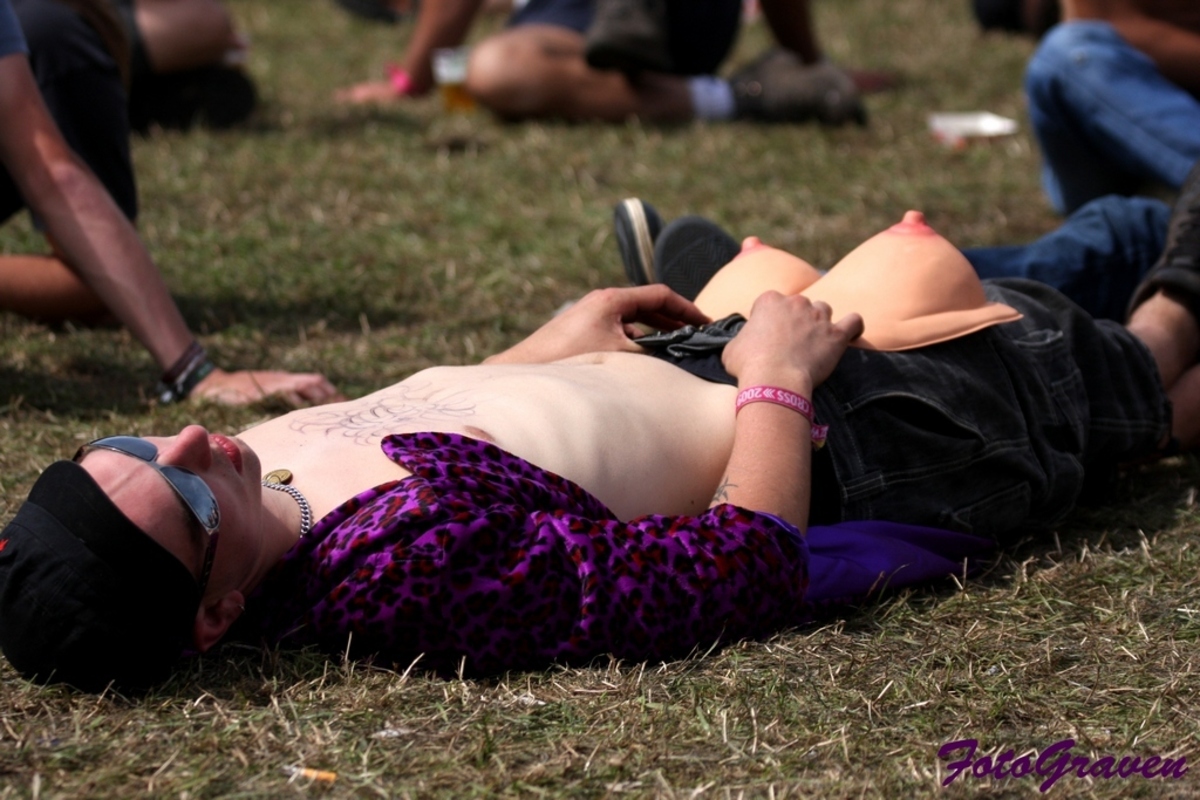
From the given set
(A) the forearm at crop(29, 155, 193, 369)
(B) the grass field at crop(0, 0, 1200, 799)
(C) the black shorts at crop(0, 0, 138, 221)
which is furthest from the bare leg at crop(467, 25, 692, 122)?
(A) the forearm at crop(29, 155, 193, 369)

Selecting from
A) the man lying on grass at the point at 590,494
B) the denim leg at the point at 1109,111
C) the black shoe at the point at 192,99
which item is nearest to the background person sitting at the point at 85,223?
the man lying on grass at the point at 590,494

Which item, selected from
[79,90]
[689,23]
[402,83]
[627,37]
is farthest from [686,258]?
[402,83]

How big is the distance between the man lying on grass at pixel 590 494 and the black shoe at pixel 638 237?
1.45 feet

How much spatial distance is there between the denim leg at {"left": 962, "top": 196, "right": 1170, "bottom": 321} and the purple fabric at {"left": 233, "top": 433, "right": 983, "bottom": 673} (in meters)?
1.48

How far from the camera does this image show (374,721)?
79.3 inches

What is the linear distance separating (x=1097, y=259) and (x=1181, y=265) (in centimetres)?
29

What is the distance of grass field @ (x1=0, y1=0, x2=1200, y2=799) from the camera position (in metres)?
1.89

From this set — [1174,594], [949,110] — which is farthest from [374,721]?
[949,110]

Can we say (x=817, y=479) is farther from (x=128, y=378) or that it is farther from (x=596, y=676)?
(x=128, y=378)

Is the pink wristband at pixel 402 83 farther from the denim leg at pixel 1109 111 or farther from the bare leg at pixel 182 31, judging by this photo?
the denim leg at pixel 1109 111

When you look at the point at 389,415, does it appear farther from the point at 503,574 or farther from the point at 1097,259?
the point at 1097,259

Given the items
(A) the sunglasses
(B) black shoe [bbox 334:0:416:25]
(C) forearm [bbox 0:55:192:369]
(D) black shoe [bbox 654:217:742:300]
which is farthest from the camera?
(B) black shoe [bbox 334:0:416:25]

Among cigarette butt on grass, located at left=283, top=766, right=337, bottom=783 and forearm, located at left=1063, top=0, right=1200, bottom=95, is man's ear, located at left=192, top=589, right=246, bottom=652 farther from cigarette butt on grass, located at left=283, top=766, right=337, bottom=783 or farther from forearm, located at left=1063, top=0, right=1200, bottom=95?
forearm, located at left=1063, top=0, right=1200, bottom=95

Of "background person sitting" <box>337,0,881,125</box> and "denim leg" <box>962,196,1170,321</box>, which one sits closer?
"denim leg" <box>962,196,1170,321</box>
